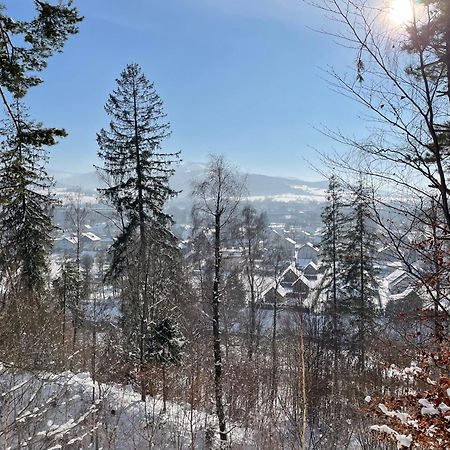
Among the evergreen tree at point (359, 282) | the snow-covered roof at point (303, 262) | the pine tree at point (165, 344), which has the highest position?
the evergreen tree at point (359, 282)

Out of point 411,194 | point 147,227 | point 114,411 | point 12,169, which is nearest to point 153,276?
point 147,227

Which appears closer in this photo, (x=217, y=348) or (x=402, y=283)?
(x=402, y=283)

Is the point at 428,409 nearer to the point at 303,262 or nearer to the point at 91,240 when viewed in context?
the point at 91,240

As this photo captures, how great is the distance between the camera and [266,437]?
8523 millimetres

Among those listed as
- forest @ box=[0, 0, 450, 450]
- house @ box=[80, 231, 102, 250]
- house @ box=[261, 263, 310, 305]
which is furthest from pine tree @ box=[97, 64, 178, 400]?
house @ box=[80, 231, 102, 250]

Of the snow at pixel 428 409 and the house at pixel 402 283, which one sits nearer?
the snow at pixel 428 409

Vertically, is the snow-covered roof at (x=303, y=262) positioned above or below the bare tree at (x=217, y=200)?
below

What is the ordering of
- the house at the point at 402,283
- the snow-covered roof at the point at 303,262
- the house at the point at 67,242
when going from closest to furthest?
the house at the point at 402,283
the house at the point at 67,242
the snow-covered roof at the point at 303,262

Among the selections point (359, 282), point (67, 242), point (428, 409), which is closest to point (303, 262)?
point (67, 242)

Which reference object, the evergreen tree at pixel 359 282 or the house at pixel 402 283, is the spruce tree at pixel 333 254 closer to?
the evergreen tree at pixel 359 282

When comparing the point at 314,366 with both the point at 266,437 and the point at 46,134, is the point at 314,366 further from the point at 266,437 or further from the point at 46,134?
the point at 46,134

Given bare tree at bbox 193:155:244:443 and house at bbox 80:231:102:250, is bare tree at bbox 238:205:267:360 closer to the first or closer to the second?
bare tree at bbox 193:155:244:443

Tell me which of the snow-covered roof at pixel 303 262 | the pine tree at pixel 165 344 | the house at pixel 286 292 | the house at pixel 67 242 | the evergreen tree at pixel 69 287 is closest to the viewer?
the pine tree at pixel 165 344

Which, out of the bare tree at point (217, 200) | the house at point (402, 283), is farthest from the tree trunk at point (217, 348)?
the house at point (402, 283)
